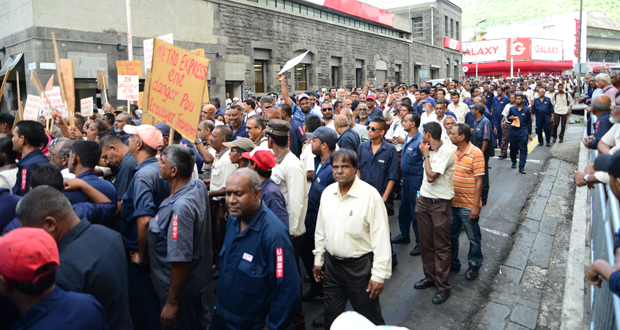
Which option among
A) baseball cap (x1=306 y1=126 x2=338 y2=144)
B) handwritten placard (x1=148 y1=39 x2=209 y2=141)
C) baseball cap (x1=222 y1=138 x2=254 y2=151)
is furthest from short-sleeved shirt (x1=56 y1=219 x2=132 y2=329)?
baseball cap (x1=306 y1=126 x2=338 y2=144)

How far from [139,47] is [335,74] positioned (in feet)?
45.7

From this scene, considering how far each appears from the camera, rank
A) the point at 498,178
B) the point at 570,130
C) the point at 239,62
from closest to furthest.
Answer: the point at 498,178 → the point at 570,130 → the point at 239,62

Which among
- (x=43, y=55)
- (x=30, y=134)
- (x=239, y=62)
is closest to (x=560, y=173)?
(x=30, y=134)

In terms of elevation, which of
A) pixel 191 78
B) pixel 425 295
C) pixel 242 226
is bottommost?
pixel 425 295

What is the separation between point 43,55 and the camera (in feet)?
42.8

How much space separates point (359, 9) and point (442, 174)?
26.1 meters

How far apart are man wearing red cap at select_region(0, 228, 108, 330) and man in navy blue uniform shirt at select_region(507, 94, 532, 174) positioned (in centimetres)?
1064

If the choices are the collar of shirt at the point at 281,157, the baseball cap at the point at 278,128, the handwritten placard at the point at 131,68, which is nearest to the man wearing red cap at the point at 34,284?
the collar of shirt at the point at 281,157

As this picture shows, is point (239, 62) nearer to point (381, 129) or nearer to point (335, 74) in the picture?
point (335, 74)

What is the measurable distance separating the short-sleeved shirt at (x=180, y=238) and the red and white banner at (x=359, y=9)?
74.3 feet

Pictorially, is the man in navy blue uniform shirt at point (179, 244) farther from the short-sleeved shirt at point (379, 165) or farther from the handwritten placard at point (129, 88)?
Result: the handwritten placard at point (129, 88)

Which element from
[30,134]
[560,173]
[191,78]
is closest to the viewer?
[191,78]

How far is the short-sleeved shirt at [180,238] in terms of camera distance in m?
2.99

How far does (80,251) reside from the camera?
95.1 inches
